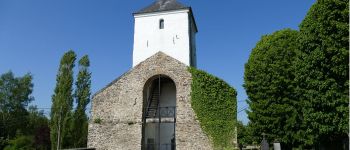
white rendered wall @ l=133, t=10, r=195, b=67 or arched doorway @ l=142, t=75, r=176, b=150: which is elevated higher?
white rendered wall @ l=133, t=10, r=195, b=67

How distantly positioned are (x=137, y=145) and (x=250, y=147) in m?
8.73

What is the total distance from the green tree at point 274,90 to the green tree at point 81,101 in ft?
53.9

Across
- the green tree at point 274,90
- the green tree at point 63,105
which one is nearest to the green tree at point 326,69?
the green tree at point 274,90

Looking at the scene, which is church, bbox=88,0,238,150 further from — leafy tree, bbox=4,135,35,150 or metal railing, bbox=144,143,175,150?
leafy tree, bbox=4,135,35,150

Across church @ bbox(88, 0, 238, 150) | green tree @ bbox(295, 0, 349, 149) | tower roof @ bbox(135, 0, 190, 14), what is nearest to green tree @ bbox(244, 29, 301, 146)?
green tree @ bbox(295, 0, 349, 149)

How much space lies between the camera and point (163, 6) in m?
28.9

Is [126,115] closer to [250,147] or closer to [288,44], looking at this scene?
[250,147]

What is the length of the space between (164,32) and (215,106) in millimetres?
11241

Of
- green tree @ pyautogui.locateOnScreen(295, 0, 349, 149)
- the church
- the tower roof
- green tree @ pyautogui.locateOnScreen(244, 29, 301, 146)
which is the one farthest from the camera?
the tower roof

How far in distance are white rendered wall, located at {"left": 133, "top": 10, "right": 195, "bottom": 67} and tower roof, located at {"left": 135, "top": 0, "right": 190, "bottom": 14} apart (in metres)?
0.41

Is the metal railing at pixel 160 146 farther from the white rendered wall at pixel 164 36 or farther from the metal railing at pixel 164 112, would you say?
the white rendered wall at pixel 164 36

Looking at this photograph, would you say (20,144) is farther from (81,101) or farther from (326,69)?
(326,69)

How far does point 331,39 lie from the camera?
12.9m

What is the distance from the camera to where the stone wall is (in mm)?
18609
